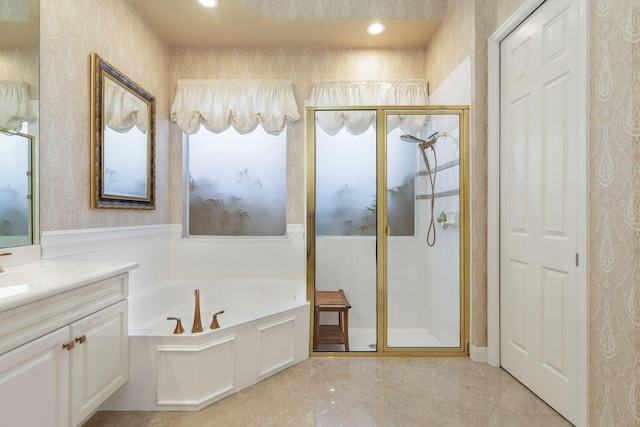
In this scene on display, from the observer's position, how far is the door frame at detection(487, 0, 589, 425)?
1.63 m

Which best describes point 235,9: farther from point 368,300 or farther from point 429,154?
point 368,300

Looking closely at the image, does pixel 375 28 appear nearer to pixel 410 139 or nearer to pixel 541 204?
pixel 410 139

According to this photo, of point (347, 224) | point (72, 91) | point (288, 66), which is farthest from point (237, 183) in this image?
point (72, 91)

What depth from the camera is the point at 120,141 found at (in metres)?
2.57

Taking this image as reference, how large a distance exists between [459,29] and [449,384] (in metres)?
2.58

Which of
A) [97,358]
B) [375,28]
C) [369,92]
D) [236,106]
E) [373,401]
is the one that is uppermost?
[375,28]

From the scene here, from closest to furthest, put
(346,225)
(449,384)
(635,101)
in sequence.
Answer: (635,101) → (449,384) → (346,225)

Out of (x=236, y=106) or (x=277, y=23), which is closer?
(x=277, y=23)

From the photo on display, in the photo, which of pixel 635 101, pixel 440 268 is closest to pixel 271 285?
pixel 440 268

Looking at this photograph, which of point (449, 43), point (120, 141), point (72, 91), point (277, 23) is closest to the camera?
point (72, 91)

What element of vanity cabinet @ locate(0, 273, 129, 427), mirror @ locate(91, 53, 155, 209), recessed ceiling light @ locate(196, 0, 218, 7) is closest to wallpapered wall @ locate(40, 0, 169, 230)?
mirror @ locate(91, 53, 155, 209)

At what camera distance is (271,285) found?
3.28m

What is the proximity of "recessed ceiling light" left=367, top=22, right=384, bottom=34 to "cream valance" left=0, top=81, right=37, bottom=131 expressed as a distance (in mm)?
2585

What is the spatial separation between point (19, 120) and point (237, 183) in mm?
1943
